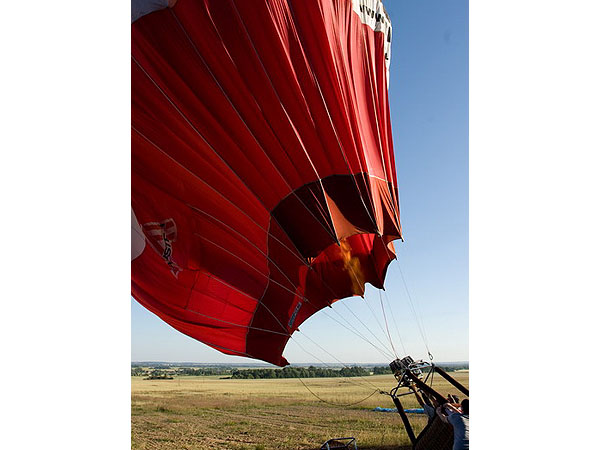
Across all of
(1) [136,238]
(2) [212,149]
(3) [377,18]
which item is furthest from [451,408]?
(3) [377,18]

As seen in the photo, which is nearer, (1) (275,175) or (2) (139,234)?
(1) (275,175)

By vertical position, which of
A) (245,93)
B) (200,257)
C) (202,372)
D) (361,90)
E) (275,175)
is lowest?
(202,372)

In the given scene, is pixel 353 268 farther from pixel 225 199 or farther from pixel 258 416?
pixel 258 416

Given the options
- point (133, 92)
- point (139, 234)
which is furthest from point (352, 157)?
point (139, 234)

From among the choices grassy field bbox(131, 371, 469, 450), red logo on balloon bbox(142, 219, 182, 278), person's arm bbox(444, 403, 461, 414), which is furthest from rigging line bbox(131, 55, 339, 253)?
grassy field bbox(131, 371, 469, 450)

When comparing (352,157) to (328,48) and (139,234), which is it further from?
(139,234)

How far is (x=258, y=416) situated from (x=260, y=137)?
20.9 feet

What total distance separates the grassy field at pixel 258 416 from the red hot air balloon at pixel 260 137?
0.87 meters

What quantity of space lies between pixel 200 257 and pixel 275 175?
0.68m

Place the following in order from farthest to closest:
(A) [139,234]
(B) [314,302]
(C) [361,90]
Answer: (B) [314,302], (A) [139,234], (C) [361,90]

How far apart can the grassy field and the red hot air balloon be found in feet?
2.84

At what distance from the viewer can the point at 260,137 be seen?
1.86 metres

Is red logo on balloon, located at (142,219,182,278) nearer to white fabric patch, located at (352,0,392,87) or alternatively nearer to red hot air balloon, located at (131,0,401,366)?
red hot air balloon, located at (131,0,401,366)

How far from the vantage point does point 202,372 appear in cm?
1192
